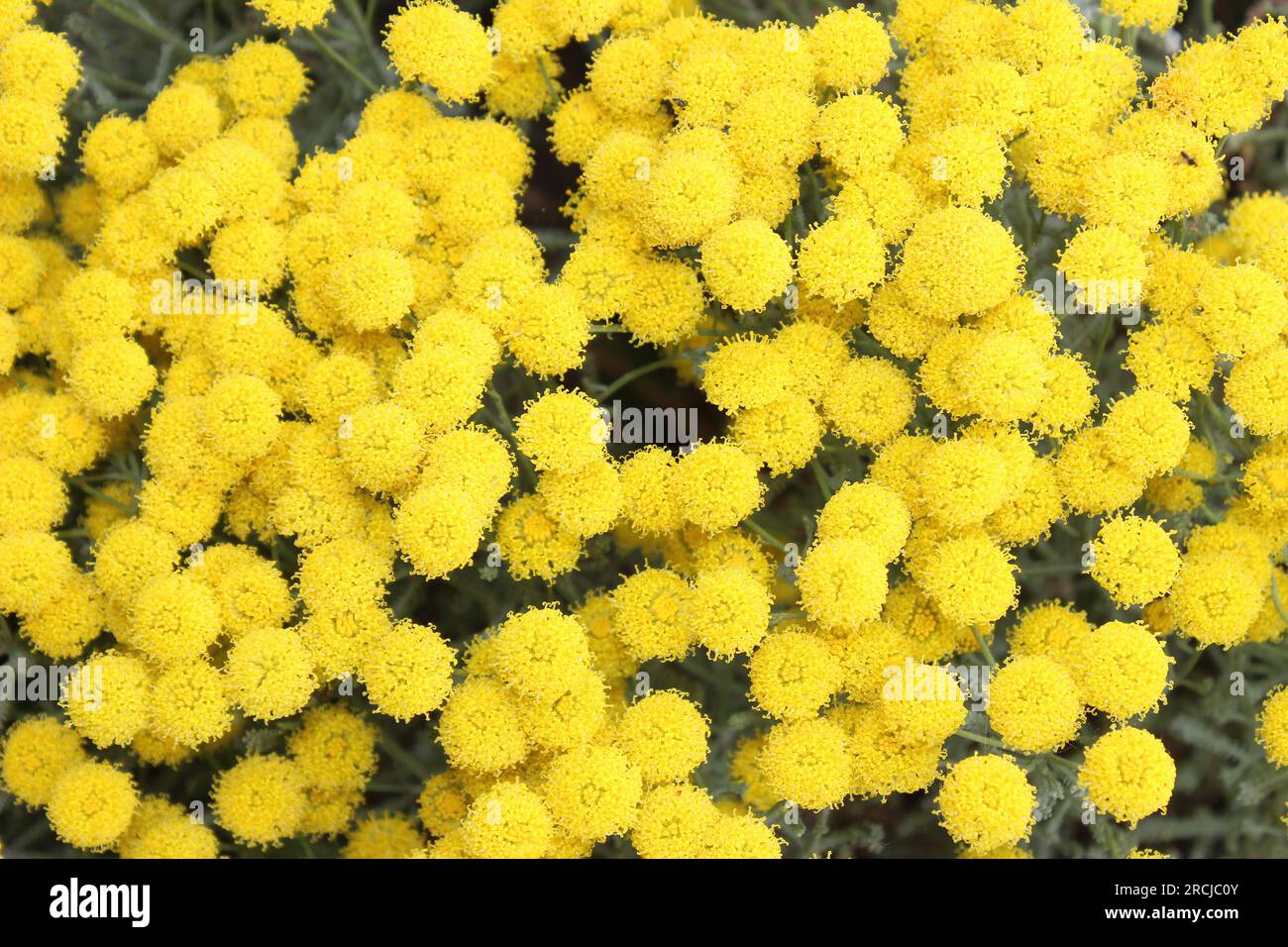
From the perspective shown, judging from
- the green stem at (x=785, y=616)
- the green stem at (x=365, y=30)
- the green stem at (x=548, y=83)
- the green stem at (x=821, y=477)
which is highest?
the green stem at (x=365, y=30)

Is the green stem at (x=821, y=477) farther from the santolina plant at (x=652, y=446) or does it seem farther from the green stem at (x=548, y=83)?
the green stem at (x=548, y=83)

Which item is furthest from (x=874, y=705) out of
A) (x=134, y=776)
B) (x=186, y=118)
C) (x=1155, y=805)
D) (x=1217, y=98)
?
(x=186, y=118)

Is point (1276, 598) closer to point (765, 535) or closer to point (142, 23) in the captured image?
point (765, 535)

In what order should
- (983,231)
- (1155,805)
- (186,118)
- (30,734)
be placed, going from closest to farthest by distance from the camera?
(1155,805) < (983,231) < (30,734) < (186,118)

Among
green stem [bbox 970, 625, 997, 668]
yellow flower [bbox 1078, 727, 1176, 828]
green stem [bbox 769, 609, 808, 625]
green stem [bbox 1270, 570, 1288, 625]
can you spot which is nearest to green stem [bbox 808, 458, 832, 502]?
green stem [bbox 769, 609, 808, 625]

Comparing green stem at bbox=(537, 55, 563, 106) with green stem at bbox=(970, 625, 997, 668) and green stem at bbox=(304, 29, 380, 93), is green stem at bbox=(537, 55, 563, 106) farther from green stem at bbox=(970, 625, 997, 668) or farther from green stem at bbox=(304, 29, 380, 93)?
green stem at bbox=(970, 625, 997, 668)

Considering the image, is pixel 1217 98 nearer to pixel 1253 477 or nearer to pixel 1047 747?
pixel 1253 477

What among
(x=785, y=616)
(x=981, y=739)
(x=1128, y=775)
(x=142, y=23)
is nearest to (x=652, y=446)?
(x=785, y=616)

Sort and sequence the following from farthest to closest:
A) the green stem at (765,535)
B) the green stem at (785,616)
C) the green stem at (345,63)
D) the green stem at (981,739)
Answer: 1. the green stem at (345,63)
2. the green stem at (765,535)
3. the green stem at (785,616)
4. the green stem at (981,739)

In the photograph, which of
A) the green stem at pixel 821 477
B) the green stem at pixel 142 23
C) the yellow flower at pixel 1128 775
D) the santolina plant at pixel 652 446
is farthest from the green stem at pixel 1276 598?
the green stem at pixel 142 23
